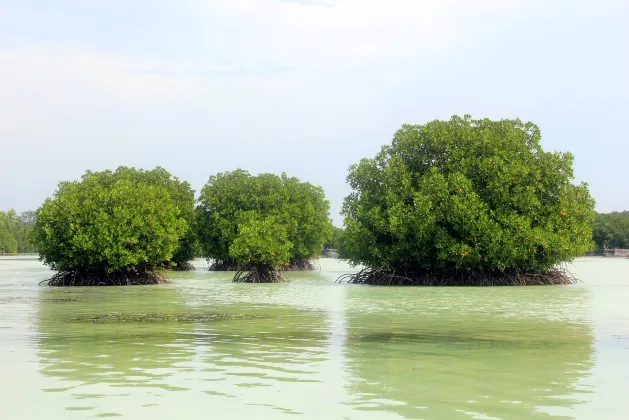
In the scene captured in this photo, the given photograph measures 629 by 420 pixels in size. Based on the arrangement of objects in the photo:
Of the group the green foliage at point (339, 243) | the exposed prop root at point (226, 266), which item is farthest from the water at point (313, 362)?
the exposed prop root at point (226, 266)

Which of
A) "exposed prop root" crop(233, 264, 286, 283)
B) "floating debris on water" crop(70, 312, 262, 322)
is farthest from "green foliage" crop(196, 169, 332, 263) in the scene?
"floating debris on water" crop(70, 312, 262, 322)

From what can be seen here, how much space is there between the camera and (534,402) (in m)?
8.52

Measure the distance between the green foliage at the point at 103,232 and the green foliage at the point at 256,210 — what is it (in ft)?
42.7

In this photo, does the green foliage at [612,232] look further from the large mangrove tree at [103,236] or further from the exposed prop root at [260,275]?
the large mangrove tree at [103,236]

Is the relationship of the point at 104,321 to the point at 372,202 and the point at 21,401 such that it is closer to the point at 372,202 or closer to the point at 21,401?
the point at 21,401

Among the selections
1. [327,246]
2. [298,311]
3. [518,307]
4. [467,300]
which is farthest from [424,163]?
[327,246]

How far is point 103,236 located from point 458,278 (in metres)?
16.7

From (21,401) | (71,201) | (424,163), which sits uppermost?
(424,163)

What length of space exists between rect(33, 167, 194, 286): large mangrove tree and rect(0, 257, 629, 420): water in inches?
541

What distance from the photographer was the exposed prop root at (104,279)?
36.8 m

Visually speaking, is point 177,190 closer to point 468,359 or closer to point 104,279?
point 104,279

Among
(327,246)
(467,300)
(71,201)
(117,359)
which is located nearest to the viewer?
(117,359)

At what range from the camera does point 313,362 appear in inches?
448

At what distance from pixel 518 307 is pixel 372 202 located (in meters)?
16.5
